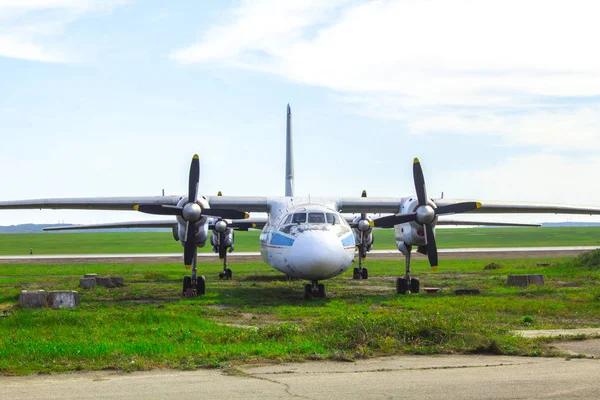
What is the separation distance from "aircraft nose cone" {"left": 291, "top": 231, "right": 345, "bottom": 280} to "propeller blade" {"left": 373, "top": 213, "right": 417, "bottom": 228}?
471 cm

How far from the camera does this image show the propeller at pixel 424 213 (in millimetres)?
26125

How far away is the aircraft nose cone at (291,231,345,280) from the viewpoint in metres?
21.2

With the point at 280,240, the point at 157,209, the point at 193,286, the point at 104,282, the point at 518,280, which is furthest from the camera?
the point at 104,282

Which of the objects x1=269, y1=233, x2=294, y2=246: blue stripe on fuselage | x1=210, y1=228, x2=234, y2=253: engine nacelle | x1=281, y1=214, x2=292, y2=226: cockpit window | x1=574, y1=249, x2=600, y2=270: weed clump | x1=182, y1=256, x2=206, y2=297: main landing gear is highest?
x1=281, y1=214, x2=292, y2=226: cockpit window

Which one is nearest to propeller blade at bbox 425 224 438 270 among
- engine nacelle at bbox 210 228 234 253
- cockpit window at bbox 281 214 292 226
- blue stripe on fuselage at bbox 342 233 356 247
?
blue stripe on fuselage at bbox 342 233 356 247

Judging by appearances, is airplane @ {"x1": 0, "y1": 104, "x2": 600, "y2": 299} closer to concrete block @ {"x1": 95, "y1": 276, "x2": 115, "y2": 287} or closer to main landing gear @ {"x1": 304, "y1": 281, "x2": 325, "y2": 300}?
main landing gear @ {"x1": 304, "y1": 281, "x2": 325, "y2": 300}

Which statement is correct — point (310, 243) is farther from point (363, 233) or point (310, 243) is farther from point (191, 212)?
point (363, 233)

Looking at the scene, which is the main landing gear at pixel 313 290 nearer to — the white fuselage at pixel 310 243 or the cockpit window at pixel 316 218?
the white fuselage at pixel 310 243

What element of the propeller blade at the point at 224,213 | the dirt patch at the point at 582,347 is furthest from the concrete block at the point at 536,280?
the dirt patch at the point at 582,347

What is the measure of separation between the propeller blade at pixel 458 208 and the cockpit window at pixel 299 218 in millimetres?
6005

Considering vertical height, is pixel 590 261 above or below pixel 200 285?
above

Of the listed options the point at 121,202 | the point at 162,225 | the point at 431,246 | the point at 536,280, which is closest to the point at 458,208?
the point at 431,246

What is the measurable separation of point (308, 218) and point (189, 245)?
509 cm

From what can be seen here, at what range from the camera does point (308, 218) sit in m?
23.1
